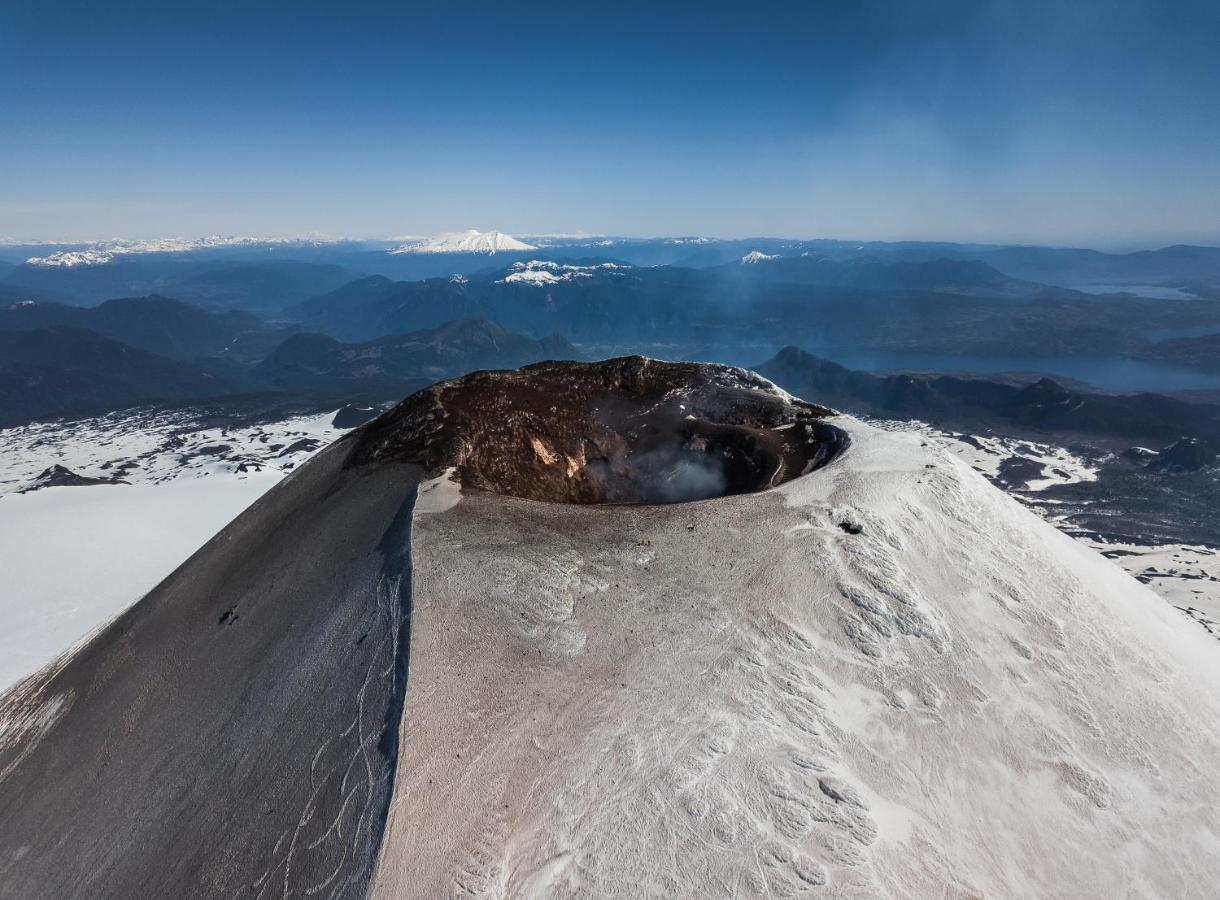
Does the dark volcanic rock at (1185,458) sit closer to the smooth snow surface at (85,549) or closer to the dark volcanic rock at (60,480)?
the smooth snow surface at (85,549)

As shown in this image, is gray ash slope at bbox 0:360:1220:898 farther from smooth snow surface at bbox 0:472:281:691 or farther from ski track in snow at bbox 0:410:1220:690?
ski track in snow at bbox 0:410:1220:690

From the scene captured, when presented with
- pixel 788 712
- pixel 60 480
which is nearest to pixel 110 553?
pixel 788 712

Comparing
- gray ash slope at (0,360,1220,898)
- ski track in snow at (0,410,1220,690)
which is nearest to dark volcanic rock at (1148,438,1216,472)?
ski track in snow at (0,410,1220,690)

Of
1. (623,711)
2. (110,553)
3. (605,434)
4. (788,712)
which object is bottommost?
(110,553)

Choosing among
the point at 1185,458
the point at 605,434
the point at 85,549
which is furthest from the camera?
the point at 1185,458

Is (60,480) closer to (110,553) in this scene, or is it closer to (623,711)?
(110,553)

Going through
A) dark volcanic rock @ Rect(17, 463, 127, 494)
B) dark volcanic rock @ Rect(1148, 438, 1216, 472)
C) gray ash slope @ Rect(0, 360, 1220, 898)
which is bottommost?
dark volcanic rock @ Rect(1148, 438, 1216, 472)

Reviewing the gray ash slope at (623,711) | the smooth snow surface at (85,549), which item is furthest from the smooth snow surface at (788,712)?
the smooth snow surface at (85,549)
